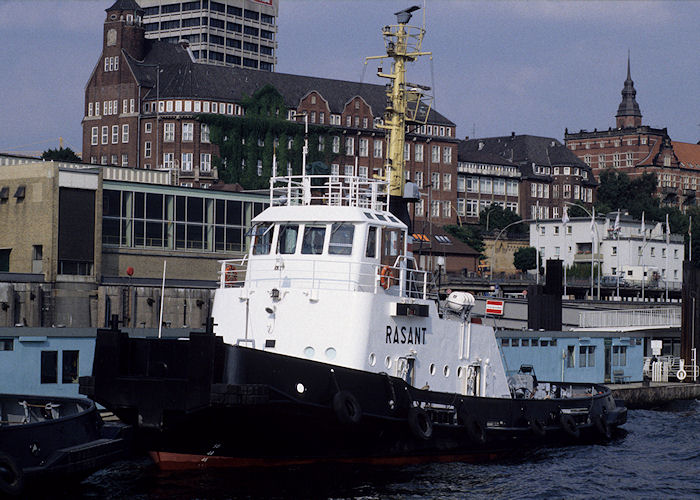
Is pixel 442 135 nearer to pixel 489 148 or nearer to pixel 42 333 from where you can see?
pixel 489 148

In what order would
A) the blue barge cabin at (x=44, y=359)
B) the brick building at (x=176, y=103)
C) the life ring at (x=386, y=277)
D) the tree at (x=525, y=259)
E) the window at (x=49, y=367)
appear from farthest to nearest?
1. the tree at (x=525, y=259)
2. the brick building at (x=176, y=103)
3. the window at (x=49, y=367)
4. the blue barge cabin at (x=44, y=359)
5. the life ring at (x=386, y=277)

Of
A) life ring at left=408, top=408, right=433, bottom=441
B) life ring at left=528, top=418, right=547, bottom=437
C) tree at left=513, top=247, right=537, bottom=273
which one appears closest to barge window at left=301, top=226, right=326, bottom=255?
life ring at left=408, top=408, right=433, bottom=441

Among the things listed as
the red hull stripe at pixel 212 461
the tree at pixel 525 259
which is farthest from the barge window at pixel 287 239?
the tree at pixel 525 259

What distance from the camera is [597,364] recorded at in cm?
5044

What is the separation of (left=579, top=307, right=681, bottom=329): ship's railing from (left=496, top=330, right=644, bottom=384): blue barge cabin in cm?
571

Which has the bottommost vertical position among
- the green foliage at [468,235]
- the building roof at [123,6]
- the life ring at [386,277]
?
the life ring at [386,277]

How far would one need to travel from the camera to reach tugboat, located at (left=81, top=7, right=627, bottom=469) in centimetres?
2397

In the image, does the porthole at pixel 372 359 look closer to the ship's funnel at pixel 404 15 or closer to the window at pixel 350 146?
the ship's funnel at pixel 404 15

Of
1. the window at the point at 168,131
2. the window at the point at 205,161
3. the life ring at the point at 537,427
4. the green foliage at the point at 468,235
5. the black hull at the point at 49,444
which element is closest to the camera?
the black hull at the point at 49,444

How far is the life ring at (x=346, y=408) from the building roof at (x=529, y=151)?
141m

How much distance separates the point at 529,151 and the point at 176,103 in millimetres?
66346

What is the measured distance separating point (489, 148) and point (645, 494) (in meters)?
147

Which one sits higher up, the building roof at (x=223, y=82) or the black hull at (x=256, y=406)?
the building roof at (x=223, y=82)

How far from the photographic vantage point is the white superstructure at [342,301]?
85.8 ft
